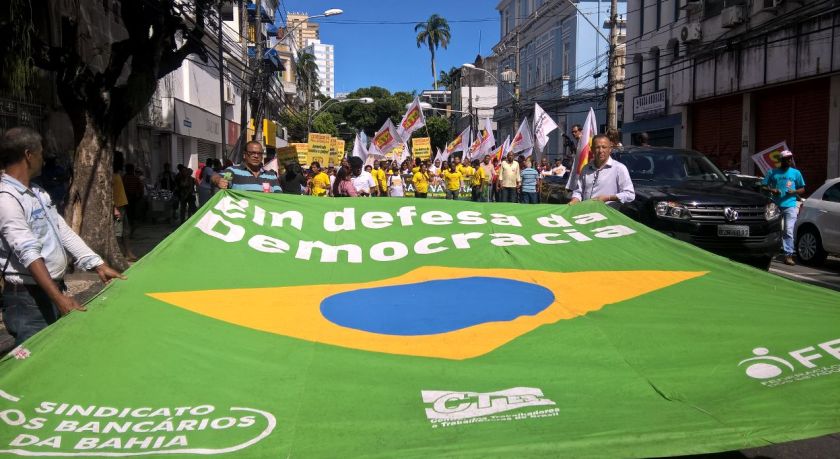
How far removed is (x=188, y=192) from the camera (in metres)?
20.8

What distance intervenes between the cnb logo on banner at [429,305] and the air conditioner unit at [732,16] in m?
22.4

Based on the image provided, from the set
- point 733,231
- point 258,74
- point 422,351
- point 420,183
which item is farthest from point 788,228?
point 258,74

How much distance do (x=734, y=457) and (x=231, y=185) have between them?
219 inches

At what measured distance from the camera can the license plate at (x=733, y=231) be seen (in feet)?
27.7

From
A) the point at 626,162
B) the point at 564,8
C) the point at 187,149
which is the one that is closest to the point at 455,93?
the point at 564,8

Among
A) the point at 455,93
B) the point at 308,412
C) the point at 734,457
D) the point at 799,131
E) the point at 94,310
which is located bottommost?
the point at 734,457

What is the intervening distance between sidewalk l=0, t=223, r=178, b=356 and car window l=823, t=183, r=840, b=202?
1124 centimetres

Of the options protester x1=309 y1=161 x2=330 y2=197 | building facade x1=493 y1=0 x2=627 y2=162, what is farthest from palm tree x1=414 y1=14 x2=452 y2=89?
protester x1=309 y1=161 x2=330 y2=197

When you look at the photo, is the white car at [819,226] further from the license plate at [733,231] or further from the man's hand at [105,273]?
the man's hand at [105,273]

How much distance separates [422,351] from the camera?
3.66 m

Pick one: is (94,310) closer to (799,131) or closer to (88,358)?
(88,358)

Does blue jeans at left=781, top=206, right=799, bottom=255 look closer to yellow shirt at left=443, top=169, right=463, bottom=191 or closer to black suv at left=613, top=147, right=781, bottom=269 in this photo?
black suv at left=613, top=147, right=781, bottom=269

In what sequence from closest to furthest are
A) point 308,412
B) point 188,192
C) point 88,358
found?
point 308,412 → point 88,358 → point 188,192

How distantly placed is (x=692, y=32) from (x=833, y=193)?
1669 cm
